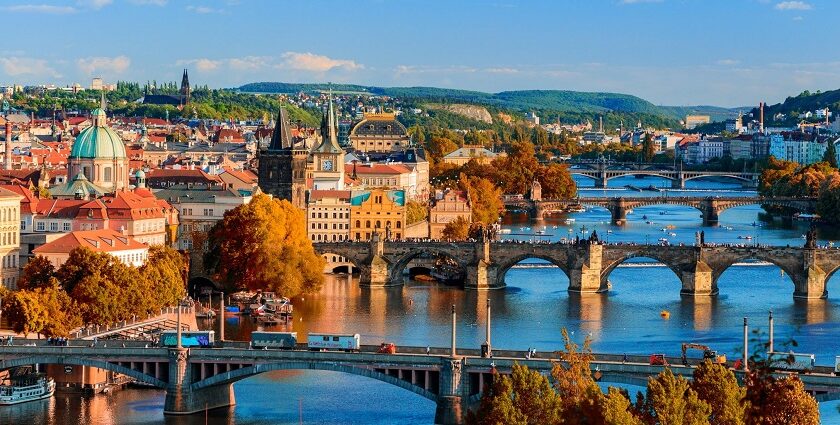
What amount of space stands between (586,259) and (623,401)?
4087 cm

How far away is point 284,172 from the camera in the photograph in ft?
297

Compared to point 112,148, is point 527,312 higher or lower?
lower

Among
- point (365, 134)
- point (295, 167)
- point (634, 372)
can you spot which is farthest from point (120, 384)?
point (365, 134)

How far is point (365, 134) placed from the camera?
178 m

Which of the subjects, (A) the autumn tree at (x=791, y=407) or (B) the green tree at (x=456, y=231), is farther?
(B) the green tree at (x=456, y=231)

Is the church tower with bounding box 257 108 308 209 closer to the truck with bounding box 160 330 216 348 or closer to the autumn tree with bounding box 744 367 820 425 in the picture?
the truck with bounding box 160 330 216 348

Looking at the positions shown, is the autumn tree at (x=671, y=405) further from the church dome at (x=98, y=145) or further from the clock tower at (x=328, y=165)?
the clock tower at (x=328, y=165)

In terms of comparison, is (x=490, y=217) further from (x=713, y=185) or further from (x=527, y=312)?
(x=713, y=185)

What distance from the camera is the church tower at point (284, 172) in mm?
90000

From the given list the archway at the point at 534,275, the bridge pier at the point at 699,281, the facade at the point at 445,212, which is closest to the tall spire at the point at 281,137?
the facade at the point at 445,212

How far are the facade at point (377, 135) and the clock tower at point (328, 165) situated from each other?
73.1 m

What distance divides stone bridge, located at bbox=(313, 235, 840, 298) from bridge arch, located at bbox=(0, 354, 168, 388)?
98.2 feet

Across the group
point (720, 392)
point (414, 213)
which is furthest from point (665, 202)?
point (720, 392)

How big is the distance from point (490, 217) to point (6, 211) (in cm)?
4501
